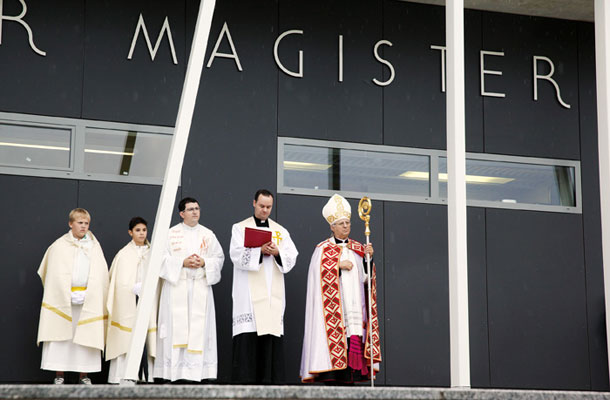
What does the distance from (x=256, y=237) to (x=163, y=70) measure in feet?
6.43

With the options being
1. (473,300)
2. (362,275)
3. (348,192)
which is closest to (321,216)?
(348,192)

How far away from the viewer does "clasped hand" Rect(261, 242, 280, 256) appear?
7984 mm

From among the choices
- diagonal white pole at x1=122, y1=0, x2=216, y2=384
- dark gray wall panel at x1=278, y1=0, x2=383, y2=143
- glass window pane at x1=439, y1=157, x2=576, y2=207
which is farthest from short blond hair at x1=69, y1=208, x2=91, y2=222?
glass window pane at x1=439, y1=157, x2=576, y2=207

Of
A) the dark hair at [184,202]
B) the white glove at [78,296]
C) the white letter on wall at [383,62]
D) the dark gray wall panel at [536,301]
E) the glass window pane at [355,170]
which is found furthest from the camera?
A: the white letter on wall at [383,62]

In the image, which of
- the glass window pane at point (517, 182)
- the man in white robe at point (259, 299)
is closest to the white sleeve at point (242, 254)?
the man in white robe at point (259, 299)

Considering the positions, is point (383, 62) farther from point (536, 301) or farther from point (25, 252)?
point (25, 252)

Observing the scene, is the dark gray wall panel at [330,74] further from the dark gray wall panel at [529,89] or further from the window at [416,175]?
the dark gray wall panel at [529,89]

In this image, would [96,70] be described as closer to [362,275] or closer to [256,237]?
[256,237]

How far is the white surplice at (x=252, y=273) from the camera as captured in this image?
7.98 metres

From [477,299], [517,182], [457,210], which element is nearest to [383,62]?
[517,182]

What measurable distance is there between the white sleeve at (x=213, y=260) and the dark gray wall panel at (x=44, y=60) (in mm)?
1685

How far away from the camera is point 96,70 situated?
28.6 ft

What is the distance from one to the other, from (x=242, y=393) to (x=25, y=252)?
493 cm

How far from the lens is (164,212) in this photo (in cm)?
511
